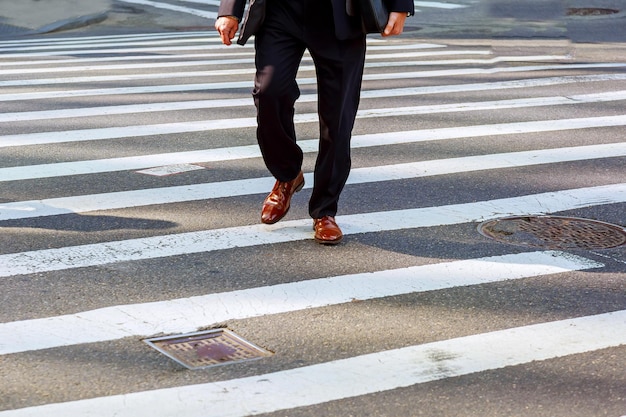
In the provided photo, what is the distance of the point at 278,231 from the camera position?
584cm

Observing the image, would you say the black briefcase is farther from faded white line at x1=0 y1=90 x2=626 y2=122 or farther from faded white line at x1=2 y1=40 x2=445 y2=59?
faded white line at x1=2 y1=40 x2=445 y2=59

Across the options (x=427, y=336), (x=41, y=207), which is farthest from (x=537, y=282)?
(x=41, y=207)

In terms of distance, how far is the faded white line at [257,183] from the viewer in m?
6.36

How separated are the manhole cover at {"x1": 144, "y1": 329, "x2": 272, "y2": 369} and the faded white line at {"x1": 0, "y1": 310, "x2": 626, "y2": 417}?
0.68 ft

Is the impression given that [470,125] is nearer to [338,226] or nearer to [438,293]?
[338,226]

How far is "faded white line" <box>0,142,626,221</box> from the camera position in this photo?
250 inches

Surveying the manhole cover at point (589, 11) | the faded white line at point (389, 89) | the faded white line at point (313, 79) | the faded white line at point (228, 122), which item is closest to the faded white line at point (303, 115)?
the faded white line at point (228, 122)

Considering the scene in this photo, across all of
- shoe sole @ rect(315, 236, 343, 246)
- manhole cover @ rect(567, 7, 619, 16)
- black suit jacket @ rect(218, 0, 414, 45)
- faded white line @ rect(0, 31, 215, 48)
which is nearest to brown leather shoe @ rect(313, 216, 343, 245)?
shoe sole @ rect(315, 236, 343, 246)

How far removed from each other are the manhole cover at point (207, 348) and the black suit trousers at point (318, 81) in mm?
1444

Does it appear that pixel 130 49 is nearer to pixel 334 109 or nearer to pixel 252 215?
pixel 252 215

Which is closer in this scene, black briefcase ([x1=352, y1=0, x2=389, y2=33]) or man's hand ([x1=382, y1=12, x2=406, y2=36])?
black briefcase ([x1=352, y1=0, x2=389, y2=33])

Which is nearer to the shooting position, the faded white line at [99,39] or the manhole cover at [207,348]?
the manhole cover at [207,348]

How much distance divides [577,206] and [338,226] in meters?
1.55

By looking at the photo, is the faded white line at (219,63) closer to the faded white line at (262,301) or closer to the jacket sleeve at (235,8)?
the jacket sleeve at (235,8)
